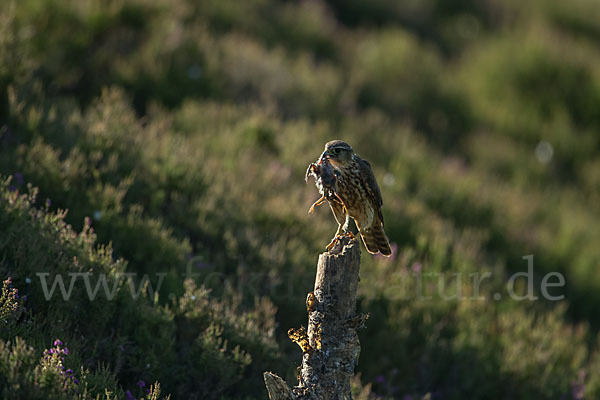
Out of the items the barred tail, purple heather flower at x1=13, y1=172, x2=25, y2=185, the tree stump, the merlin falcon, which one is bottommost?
the tree stump

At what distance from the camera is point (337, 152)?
14.7 feet

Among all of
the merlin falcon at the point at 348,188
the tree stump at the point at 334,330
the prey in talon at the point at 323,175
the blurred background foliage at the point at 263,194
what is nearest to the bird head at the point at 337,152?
the merlin falcon at the point at 348,188

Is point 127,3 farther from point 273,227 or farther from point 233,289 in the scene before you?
point 233,289

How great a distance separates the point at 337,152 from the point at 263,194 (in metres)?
2.98

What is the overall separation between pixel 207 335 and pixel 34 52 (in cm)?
532

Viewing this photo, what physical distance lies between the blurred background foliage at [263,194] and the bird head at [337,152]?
1.41 meters

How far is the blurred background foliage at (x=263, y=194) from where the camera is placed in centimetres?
489

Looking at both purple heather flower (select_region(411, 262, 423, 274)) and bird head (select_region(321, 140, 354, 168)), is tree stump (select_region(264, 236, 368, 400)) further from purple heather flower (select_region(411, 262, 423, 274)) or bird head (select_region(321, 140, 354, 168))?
purple heather flower (select_region(411, 262, 423, 274))

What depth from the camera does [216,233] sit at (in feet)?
21.0

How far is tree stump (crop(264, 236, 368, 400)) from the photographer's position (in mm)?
4016

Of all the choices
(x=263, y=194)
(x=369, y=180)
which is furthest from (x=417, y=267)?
(x=369, y=180)

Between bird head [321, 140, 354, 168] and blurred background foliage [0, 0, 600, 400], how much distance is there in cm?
141

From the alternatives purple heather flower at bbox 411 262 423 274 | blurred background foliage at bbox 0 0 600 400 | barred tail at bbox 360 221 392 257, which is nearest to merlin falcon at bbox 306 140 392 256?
barred tail at bbox 360 221 392 257

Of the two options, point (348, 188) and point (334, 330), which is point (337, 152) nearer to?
point (348, 188)
